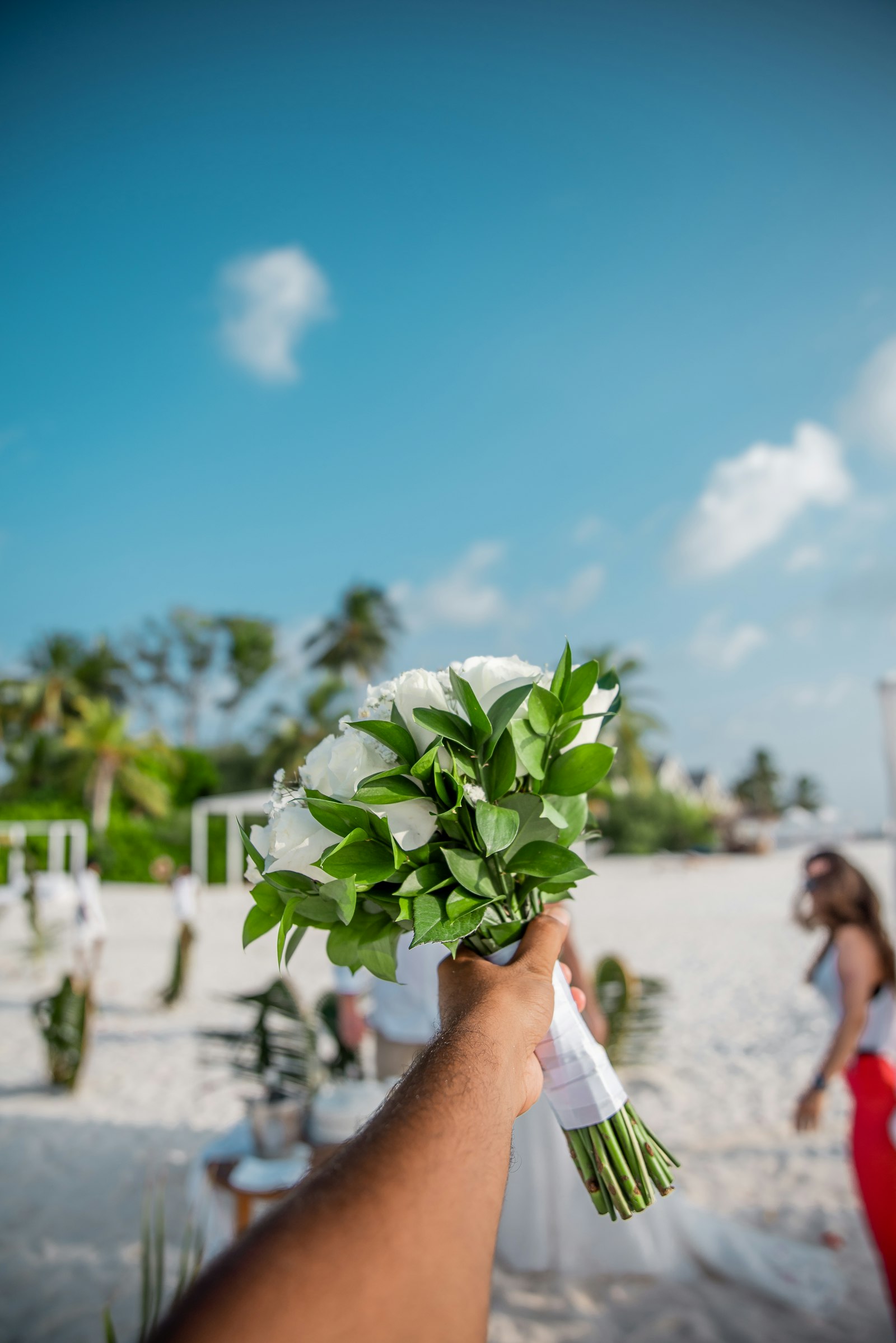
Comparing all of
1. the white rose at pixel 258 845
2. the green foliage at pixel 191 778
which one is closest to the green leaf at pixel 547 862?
the white rose at pixel 258 845

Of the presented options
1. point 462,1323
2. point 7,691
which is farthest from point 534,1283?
point 7,691

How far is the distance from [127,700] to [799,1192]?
4713 cm

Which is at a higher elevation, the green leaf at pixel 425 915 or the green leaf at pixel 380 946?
the green leaf at pixel 425 915

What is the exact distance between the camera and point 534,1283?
377 cm

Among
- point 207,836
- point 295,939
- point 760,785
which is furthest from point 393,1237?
point 760,785

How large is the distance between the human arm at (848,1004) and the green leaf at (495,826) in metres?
3.19

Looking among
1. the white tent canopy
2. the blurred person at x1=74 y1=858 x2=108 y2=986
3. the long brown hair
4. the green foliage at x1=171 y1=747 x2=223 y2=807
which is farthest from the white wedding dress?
the green foliage at x1=171 y1=747 x2=223 y2=807

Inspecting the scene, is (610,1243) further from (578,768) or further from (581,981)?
(578,768)

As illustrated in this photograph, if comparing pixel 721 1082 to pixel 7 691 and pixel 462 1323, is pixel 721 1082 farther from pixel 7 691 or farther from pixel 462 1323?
pixel 7 691

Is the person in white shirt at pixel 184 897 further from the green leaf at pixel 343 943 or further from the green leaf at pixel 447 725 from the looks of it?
the green leaf at pixel 447 725

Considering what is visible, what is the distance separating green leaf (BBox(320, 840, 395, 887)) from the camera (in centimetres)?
118

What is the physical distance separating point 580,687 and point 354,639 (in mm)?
40778

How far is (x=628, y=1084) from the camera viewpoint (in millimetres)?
6609

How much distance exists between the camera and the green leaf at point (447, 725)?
1.23 meters
